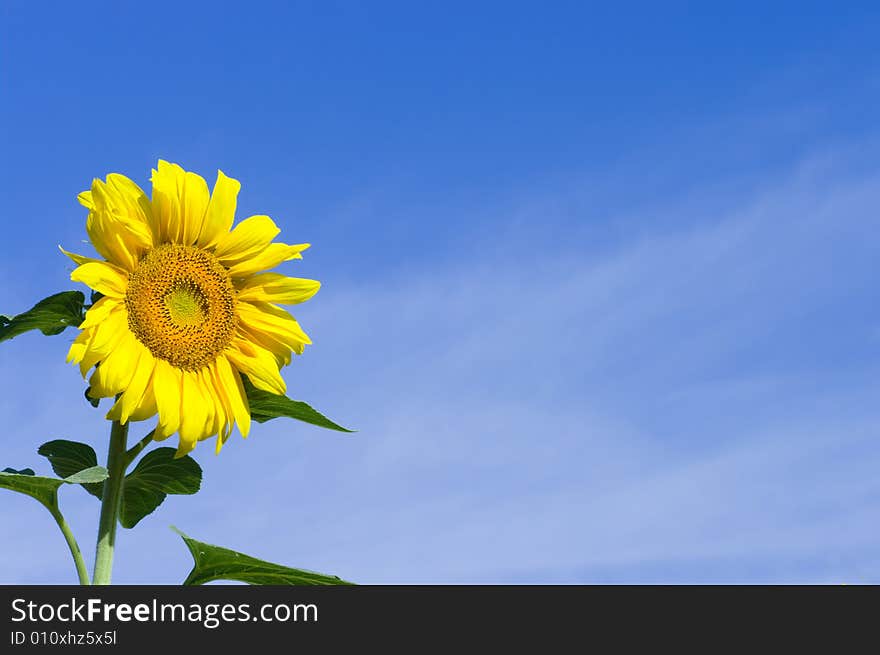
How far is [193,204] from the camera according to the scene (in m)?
2.86

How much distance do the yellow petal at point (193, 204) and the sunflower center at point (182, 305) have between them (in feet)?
0.21

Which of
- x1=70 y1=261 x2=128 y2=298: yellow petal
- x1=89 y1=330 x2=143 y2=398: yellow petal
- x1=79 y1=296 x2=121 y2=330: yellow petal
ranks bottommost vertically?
x1=89 y1=330 x2=143 y2=398: yellow petal

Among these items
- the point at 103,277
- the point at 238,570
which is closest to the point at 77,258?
the point at 103,277

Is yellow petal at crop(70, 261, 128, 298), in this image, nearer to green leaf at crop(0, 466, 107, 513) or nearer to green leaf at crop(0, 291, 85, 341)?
green leaf at crop(0, 291, 85, 341)

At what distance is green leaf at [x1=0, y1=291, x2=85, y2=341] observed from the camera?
2.68 m

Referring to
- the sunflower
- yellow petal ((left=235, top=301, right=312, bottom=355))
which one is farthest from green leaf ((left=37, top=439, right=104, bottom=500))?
yellow petal ((left=235, top=301, right=312, bottom=355))

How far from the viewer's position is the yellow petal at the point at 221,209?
2.88 meters

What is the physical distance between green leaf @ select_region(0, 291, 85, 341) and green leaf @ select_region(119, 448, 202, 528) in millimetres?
433

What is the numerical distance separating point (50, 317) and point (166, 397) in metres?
0.37

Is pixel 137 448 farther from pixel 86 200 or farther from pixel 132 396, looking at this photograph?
pixel 86 200

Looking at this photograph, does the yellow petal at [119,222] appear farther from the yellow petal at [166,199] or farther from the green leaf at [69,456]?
the green leaf at [69,456]
